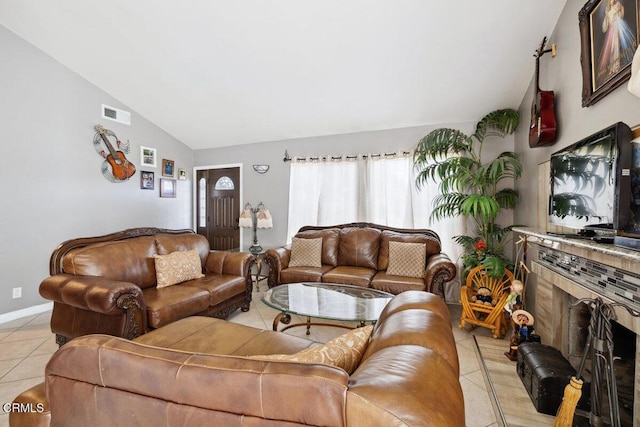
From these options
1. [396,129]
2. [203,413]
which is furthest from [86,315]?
[396,129]

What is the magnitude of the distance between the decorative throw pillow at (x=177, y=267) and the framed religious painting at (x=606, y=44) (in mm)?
3559

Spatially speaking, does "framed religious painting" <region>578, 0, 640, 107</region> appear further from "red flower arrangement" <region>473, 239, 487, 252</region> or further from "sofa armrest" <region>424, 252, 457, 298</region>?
"sofa armrest" <region>424, 252, 457, 298</region>

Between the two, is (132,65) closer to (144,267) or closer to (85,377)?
(144,267)

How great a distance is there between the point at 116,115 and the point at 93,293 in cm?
311

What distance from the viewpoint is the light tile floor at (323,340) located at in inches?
67.3

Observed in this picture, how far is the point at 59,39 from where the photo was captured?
313cm

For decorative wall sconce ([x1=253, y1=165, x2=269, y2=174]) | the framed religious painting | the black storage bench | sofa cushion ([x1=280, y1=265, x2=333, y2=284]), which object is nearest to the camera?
the framed religious painting

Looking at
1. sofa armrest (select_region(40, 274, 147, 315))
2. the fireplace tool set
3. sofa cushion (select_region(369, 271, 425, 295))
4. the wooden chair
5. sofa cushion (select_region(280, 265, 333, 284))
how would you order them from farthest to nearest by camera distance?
1. sofa cushion (select_region(280, 265, 333, 284))
2. sofa cushion (select_region(369, 271, 425, 295))
3. the wooden chair
4. sofa armrest (select_region(40, 274, 147, 315))
5. the fireplace tool set

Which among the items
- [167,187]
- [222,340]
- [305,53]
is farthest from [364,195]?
[167,187]

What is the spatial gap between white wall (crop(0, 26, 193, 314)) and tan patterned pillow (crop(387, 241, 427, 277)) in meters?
3.93

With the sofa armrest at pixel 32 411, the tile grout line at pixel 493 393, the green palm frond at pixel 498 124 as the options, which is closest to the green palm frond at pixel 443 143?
the green palm frond at pixel 498 124

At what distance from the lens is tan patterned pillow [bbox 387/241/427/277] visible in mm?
3203

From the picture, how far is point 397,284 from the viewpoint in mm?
3006

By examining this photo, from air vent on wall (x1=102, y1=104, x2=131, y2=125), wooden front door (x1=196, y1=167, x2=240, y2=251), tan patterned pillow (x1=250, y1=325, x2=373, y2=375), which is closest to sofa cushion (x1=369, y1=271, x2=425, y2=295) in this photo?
tan patterned pillow (x1=250, y1=325, x2=373, y2=375)
